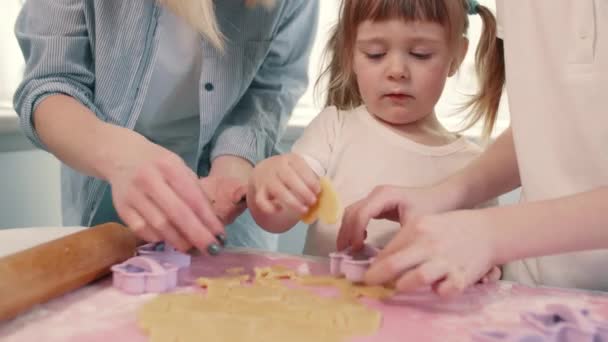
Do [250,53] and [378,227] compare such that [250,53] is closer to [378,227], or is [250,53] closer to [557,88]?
[378,227]

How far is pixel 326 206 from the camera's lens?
0.73 m

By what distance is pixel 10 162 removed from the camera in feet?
5.24

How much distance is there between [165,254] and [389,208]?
266 millimetres

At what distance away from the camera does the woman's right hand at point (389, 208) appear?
2.55ft

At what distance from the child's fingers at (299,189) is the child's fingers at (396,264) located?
0.12 meters

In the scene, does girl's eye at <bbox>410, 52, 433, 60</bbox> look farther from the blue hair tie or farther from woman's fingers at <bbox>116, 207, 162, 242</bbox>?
woman's fingers at <bbox>116, 207, 162, 242</bbox>

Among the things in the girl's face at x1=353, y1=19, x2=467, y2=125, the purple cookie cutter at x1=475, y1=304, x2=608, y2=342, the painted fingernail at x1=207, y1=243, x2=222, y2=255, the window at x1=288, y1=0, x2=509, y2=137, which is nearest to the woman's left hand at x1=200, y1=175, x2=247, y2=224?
the painted fingernail at x1=207, y1=243, x2=222, y2=255

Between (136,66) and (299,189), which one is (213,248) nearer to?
(299,189)

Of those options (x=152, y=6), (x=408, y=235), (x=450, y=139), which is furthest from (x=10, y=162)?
(x=408, y=235)

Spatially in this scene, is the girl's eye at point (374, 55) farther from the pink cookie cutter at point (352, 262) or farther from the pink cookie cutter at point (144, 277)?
the pink cookie cutter at point (144, 277)

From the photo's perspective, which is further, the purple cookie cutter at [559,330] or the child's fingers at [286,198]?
the child's fingers at [286,198]

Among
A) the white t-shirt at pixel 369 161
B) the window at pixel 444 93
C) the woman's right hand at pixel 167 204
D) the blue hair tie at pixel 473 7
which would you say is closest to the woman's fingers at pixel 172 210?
the woman's right hand at pixel 167 204

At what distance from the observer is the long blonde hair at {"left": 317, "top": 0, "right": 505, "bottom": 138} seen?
93cm

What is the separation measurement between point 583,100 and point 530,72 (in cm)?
8
